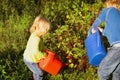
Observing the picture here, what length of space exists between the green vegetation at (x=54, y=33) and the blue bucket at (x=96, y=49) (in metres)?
0.51

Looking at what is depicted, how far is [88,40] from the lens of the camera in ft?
18.2

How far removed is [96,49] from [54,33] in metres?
1.23

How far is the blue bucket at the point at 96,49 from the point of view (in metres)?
5.32

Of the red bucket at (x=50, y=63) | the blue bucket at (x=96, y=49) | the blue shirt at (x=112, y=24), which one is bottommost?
the red bucket at (x=50, y=63)

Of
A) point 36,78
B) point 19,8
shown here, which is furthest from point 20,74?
point 19,8

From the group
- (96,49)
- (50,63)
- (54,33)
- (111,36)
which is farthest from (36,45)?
(54,33)

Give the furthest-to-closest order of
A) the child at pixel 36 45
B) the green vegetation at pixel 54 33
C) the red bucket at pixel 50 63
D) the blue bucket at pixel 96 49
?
the green vegetation at pixel 54 33 → the red bucket at pixel 50 63 → the blue bucket at pixel 96 49 → the child at pixel 36 45

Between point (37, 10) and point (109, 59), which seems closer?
point (109, 59)

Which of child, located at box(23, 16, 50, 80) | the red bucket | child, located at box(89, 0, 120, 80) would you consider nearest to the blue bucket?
child, located at box(89, 0, 120, 80)

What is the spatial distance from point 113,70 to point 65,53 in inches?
39.5

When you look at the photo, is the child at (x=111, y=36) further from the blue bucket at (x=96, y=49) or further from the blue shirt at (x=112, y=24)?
the blue bucket at (x=96, y=49)

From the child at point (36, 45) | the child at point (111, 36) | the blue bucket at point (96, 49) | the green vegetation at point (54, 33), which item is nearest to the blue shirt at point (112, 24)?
the child at point (111, 36)

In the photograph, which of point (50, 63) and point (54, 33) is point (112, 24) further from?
point (54, 33)

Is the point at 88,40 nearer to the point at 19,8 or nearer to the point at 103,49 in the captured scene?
the point at 103,49
